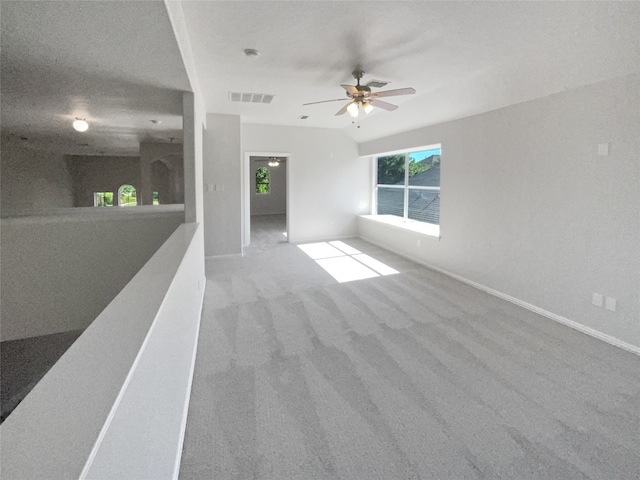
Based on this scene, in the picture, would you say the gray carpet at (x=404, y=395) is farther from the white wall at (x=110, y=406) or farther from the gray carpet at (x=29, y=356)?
the gray carpet at (x=29, y=356)

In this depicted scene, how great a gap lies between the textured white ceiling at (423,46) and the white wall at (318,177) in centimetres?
255

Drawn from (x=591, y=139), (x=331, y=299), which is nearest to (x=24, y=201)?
(x=331, y=299)

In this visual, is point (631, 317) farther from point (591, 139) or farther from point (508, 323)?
point (591, 139)

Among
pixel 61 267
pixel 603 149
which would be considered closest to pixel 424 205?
pixel 603 149

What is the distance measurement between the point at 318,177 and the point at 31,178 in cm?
755

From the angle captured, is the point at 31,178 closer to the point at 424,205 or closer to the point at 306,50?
the point at 306,50

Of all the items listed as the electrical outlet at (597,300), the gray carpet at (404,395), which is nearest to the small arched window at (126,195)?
the gray carpet at (404,395)

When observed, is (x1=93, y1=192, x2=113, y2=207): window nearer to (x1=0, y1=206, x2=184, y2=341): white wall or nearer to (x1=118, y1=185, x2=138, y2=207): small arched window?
(x1=118, y1=185, x2=138, y2=207): small arched window

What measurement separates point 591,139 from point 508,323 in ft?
6.23

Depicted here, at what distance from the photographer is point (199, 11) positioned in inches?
97.3

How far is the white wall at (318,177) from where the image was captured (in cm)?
708

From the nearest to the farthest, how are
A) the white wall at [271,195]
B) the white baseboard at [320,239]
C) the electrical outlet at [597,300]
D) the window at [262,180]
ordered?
the electrical outlet at [597,300], the white baseboard at [320,239], the white wall at [271,195], the window at [262,180]

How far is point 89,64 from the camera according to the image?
2.75 meters

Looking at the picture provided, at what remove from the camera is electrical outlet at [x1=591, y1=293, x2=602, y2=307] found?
124 inches
